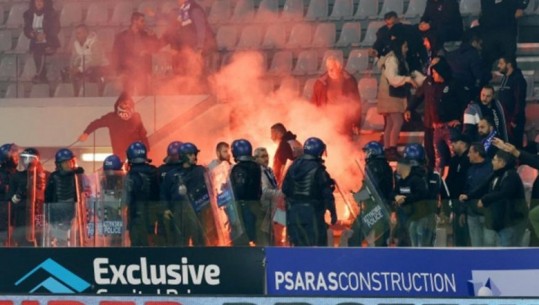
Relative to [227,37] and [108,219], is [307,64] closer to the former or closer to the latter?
[227,37]

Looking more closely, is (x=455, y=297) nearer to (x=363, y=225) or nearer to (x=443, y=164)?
(x=363, y=225)

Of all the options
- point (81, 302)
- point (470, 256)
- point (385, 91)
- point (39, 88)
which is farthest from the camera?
point (39, 88)

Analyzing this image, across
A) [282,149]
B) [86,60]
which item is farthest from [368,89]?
[86,60]

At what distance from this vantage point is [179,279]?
586 inches

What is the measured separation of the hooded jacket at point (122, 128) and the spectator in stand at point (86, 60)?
55.5 inches

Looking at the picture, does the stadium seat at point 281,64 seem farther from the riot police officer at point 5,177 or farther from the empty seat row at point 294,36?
the riot police officer at point 5,177

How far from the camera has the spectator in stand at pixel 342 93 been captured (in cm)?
1881

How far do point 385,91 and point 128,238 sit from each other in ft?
15.3

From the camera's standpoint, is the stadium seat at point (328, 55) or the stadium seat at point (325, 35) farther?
the stadium seat at point (325, 35)

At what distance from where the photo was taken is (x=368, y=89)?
1995cm

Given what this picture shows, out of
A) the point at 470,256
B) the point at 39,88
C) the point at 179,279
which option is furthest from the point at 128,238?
the point at 39,88

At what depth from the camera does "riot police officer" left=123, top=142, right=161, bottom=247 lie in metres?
15.1

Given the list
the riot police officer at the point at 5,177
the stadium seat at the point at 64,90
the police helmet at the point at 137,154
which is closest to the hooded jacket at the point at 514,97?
the police helmet at the point at 137,154

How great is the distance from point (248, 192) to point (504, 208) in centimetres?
237
